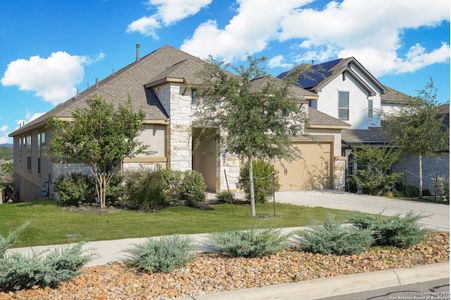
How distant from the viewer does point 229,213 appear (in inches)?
553

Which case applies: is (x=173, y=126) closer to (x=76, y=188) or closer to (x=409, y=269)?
(x=76, y=188)

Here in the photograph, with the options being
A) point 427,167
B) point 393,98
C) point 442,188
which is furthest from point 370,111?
point 442,188

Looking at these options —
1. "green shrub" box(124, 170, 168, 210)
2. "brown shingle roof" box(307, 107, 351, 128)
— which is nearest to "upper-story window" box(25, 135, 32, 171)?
"green shrub" box(124, 170, 168, 210)

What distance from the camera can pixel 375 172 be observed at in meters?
20.9

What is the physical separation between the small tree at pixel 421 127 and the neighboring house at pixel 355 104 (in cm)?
249

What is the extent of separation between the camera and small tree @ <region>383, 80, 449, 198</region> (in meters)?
19.8

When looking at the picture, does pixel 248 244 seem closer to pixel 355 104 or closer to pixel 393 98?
pixel 355 104

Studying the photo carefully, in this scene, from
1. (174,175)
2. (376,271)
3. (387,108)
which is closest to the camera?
(376,271)

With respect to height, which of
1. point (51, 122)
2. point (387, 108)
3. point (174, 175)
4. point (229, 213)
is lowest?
point (229, 213)

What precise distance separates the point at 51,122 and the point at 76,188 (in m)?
2.21

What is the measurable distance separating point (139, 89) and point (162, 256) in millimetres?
14356

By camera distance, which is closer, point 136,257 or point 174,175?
point 136,257

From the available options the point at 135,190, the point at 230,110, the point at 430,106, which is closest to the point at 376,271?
the point at 230,110

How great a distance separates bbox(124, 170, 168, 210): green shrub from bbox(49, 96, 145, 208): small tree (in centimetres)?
96
